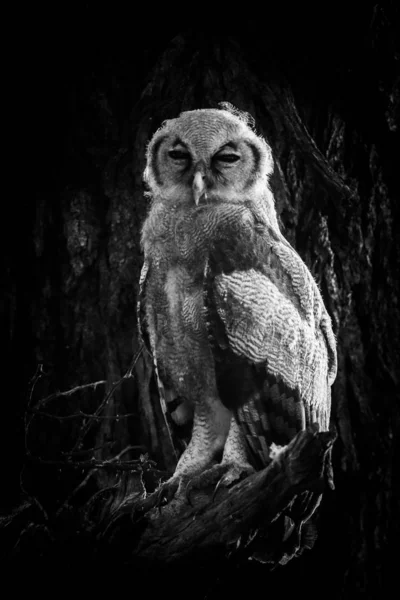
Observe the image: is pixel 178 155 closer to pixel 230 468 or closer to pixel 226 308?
pixel 226 308

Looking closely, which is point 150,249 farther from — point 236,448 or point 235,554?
point 235,554

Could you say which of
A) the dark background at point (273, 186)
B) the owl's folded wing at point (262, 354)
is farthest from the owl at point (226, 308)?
the dark background at point (273, 186)

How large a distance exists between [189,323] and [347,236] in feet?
2.60

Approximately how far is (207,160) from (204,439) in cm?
70

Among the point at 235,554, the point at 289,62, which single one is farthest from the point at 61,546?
the point at 289,62

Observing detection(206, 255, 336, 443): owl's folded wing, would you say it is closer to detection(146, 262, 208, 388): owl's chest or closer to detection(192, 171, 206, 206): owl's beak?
detection(146, 262, 208, 388): owl's chest

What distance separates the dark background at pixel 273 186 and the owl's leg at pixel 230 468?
1.86 ft

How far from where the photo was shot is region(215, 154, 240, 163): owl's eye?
1.71 metres

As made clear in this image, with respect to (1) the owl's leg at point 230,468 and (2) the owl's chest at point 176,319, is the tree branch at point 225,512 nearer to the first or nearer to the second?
(1) the owl's leg at point 230,468

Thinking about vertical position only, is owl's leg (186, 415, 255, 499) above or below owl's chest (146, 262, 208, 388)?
below

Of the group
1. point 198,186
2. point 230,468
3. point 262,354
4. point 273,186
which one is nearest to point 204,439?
point 230,468

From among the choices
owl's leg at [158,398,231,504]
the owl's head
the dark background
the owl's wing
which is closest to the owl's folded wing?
the owl's wing

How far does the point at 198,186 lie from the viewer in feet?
5.46

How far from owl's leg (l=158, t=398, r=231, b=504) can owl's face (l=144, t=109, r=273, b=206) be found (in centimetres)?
52
